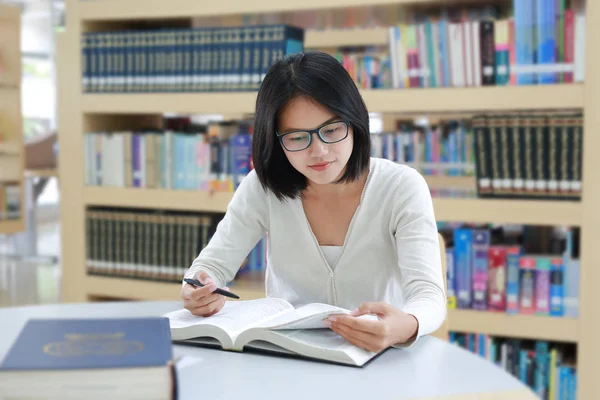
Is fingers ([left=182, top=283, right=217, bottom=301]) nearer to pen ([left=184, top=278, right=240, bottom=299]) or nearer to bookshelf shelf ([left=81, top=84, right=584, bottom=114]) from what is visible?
pen ([left=184, top=278, right=240, bottom=299])

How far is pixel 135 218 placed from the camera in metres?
2.95

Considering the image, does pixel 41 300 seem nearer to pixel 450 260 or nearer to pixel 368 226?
pixel 450 260

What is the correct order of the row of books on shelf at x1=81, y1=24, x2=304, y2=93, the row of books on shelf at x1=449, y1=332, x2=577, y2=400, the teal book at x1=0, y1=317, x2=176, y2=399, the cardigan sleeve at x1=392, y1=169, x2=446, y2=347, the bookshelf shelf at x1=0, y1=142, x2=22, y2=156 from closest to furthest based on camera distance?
the teal book at x1=0, y1=317, x2=176, y2=399 < the cardigan sleeve at x1=392, y1=169, x2=446, y2=347 < the row of books on shelf at x1=449, y1=332, x2=577, y2=400 < the row of books on shelf at x1=81, y1=24, x2=304, y2=93 < the bookshelf shelf at x1=0, y1=142, x2=22, y2=156

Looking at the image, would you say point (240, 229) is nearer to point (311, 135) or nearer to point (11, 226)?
point (311, 135)

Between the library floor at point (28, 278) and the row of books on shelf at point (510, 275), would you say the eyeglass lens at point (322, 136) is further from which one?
the library floor at point (28, 278)

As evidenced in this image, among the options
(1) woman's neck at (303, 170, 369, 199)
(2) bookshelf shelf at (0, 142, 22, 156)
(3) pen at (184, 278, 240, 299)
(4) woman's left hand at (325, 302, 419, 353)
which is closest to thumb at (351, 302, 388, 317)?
(4) woman's left hand at (325, 302, 419, 353)

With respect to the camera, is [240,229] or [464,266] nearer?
[240,229]

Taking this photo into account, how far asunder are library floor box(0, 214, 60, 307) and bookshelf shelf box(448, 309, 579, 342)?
250 cm

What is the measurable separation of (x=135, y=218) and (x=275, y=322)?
2.03 m

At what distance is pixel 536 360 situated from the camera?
2445 millimetres

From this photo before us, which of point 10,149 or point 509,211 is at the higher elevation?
point 10,149

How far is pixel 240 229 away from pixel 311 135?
0.36 meters

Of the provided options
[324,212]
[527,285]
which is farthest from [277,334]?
[527,285]

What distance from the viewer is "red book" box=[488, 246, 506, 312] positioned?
2.45 metres
